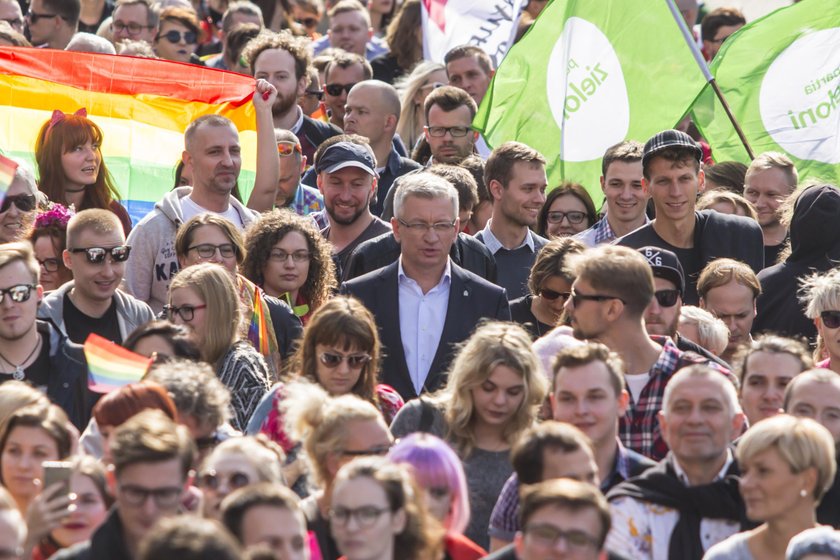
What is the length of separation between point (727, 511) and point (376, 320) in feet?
9.01

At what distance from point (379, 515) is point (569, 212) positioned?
16.9 feet

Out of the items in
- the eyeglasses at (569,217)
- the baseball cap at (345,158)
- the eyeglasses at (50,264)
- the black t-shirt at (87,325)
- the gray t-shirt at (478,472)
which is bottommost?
the gray t-shirt at (478,472)

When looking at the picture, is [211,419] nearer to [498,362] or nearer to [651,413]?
[498,362]

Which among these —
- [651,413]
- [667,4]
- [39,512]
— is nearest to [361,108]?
[667,4]

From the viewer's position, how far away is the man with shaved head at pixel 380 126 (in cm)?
1201

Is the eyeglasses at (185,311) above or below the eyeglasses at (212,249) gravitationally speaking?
below

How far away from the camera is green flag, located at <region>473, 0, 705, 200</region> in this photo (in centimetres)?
1184

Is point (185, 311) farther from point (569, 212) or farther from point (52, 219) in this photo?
point (569, 212)

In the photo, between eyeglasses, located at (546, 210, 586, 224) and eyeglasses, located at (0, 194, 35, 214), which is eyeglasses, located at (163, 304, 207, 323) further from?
eyeglasses, located at (546, 210, 586, 224)

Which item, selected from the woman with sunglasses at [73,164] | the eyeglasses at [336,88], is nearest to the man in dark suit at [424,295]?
the woman with sunglasses at [73,164]

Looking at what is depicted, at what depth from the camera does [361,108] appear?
12.1m

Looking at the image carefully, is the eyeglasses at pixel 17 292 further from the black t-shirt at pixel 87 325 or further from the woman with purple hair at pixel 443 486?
the woman with purple hair at pixel 443 486

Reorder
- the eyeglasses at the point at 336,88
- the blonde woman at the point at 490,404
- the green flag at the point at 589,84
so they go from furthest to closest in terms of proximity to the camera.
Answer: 1. the eyeglasses at the point at 336,88
2. the green flag at the point at 589,84
3. the blonde woman at the point at 490,404

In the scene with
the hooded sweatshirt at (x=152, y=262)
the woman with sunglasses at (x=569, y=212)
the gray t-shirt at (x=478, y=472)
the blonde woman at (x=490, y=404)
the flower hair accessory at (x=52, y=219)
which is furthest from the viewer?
the woman with sunglasses at (x=569, y=212)
